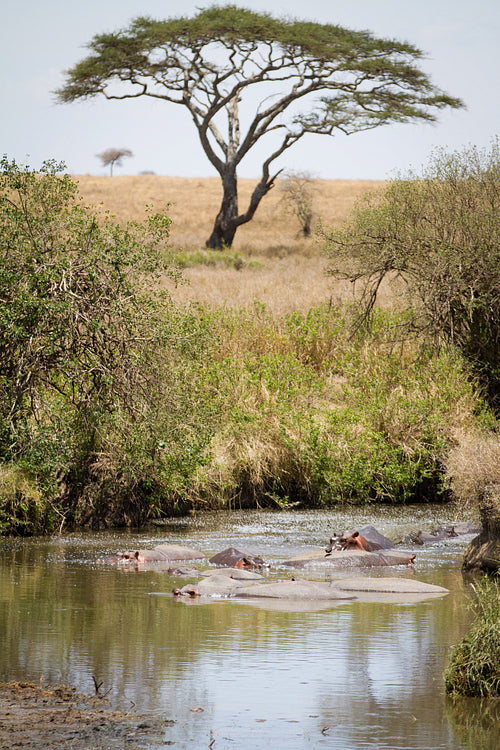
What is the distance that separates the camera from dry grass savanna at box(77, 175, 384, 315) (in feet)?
88.7

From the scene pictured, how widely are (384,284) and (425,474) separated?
1304 cm

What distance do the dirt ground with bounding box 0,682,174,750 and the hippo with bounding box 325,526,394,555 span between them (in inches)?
259

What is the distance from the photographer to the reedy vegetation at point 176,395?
12789mm

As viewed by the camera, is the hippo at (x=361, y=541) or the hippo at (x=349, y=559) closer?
the hippo at (x=349, y=559)

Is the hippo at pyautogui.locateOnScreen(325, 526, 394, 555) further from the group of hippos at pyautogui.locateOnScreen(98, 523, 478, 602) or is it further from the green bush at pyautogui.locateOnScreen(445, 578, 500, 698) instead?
the green bush at pyautogui.locateOnScreen(445, 578, 500, 698)

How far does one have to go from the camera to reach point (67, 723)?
5949 millimetres

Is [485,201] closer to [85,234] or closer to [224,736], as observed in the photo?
[85,234]

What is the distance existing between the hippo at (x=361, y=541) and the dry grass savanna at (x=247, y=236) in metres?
5.55

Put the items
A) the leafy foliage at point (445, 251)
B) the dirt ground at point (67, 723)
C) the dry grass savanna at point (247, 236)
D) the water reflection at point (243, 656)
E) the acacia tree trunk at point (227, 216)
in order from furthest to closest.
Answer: the acacia tree trunk at point (227, 216) < the dry grass savanna at point (247, 236) < the leafy foliage at point (445, 251) < the water reflection at point (243, 656) < the dirt ground at point (67, 723)

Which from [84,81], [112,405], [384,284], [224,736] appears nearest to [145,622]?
[224,736]

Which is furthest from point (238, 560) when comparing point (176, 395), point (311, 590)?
point (176, 395)

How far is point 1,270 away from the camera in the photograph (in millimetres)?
12227

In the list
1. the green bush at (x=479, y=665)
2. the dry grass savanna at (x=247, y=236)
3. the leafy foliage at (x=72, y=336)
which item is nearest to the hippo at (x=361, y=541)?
the leafy foliage at (x=72, y=336)

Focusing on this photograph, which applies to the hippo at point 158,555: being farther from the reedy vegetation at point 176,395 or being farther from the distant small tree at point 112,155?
the distant small tree at point 112,155
